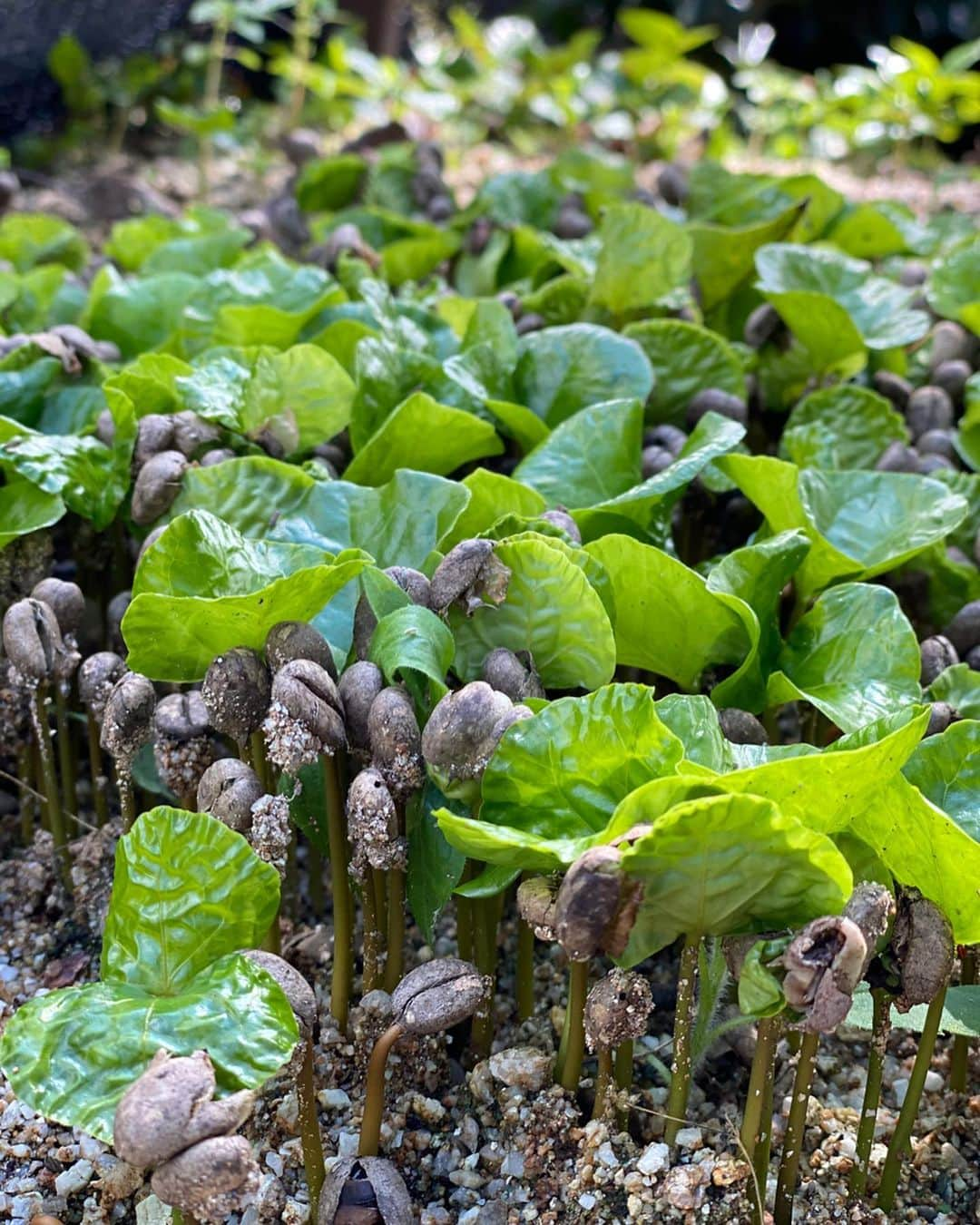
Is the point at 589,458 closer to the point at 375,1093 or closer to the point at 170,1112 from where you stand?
the point at 375,1093

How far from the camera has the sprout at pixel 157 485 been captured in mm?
1178

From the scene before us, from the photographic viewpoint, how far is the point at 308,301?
1675 mm

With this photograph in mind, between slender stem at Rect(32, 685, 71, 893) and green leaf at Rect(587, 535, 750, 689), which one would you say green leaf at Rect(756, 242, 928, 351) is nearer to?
green leaf at Rect(587, 535, 750, 689)

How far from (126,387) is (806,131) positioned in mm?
3098

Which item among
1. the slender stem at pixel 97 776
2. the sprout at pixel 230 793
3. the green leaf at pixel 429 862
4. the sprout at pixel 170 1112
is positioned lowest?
the slender stem at pixel 97 776

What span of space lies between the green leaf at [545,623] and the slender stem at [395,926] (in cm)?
16

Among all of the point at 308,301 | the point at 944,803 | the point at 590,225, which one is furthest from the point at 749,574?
the point at 590,225

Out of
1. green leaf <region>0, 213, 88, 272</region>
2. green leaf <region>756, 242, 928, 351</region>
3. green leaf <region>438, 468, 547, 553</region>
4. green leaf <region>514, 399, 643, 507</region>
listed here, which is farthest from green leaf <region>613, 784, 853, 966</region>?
green leaf <region>0, 213, 88, 272</region>

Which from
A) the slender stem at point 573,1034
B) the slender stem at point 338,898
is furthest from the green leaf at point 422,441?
the slender stem at point 573,1034

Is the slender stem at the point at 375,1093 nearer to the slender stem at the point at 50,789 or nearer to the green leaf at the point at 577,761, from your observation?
the green leaf at the point at 577,761

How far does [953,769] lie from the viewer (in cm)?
91

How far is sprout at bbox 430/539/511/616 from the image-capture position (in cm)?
95

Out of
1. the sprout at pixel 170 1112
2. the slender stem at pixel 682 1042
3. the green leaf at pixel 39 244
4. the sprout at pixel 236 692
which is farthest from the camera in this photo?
the green leaf at pixel 39 244

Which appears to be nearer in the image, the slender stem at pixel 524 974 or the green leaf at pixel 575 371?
the slender stem at pixel 524 974
